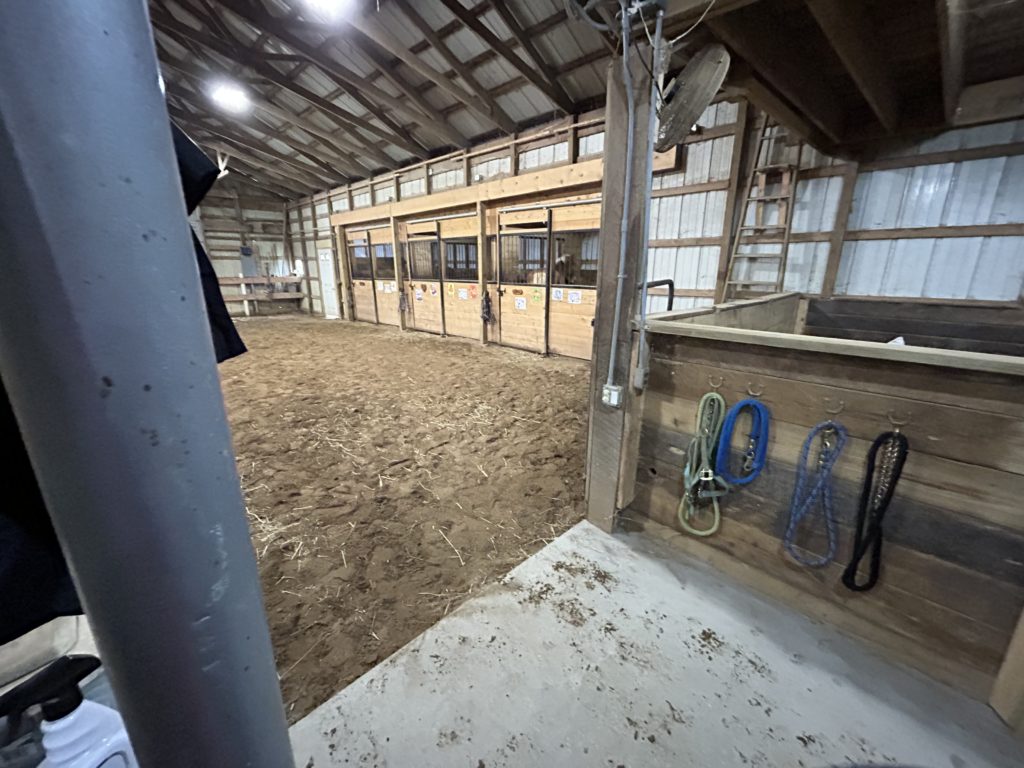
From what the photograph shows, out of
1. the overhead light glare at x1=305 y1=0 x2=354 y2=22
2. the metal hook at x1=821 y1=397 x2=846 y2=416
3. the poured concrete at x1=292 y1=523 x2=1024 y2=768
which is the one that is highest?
the overhead light glare at x1=305 y1=0 x2=354 y2=22

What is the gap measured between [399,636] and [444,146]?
8302mm

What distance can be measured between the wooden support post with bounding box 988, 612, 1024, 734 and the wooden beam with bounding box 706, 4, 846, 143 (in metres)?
2.35

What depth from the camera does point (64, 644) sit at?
1.26 meters

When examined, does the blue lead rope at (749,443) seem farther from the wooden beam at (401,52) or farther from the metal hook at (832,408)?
the wooden beam at (401,52)

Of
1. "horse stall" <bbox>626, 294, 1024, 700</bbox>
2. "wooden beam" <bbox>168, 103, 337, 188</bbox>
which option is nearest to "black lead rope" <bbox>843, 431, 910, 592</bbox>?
"horse stall" <bbox>626, 294, 1024, 700</bbox>

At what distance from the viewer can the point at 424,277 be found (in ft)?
26.7

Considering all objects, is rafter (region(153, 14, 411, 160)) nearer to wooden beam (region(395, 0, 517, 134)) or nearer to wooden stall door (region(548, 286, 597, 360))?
wooden beam (region(395, 0, 517, 134))

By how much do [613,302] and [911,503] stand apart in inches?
47.6

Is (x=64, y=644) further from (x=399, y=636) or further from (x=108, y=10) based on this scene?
(x=108, y=10)

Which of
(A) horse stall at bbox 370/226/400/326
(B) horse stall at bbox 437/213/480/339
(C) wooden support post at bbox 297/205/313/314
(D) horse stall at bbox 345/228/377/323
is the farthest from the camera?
(C) wooden support post at bbox 297/205/313/314

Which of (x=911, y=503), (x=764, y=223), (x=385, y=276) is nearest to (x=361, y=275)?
(x=385, y=276)

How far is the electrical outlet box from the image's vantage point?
181 centimetres

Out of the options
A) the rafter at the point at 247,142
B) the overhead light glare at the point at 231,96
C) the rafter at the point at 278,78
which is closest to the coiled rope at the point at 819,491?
the rafter at the point at 278,78

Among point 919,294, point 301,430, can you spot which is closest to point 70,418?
point 301,430
